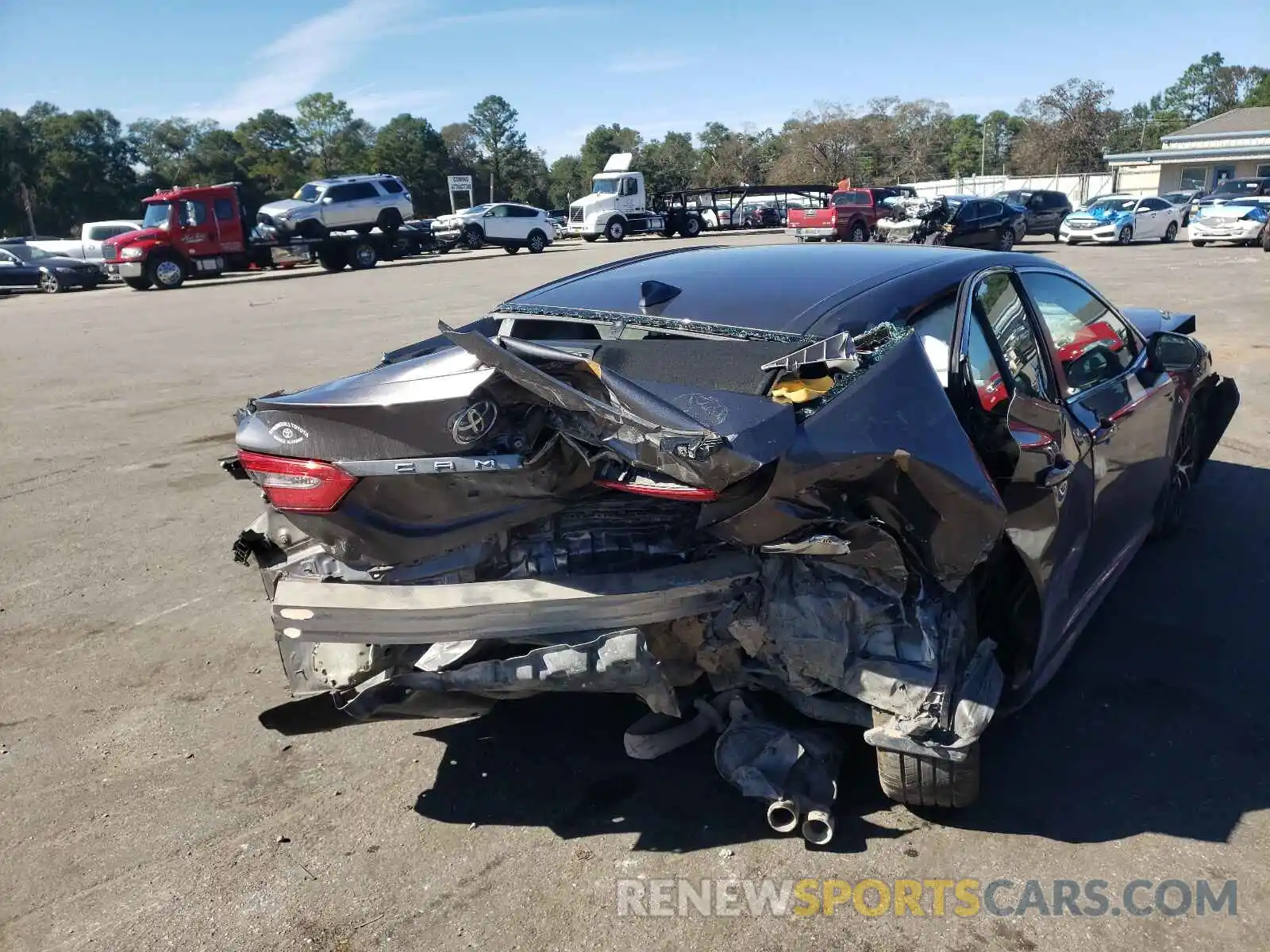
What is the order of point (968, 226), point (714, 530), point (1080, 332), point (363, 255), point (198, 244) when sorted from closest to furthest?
point (714, 530), point (1080, 332), point (968, 226), point (198, 244), point (363, 255)

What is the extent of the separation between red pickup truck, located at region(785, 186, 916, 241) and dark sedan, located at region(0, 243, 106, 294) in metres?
22.2

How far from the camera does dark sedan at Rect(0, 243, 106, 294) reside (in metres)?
27.9

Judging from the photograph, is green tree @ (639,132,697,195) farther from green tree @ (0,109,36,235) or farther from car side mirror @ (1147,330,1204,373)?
car side mirror @ (1147,330,1204,373)

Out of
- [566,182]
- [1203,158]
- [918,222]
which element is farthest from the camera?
[566,182]

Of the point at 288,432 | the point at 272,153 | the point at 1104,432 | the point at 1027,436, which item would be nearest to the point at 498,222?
the point at 1104,432

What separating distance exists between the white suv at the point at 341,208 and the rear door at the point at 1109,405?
28.1 m

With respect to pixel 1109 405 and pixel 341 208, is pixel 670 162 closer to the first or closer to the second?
pixel 341 208

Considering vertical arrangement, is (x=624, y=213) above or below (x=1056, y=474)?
above

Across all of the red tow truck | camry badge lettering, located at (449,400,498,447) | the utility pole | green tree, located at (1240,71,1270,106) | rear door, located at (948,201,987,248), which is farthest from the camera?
green tree, located at (1240,71,1270,106)

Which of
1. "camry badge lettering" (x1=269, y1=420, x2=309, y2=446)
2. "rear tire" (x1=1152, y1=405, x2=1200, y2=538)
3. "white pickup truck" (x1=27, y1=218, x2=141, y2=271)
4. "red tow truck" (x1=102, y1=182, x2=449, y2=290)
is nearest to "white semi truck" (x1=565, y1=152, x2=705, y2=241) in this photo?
"red tow truck" (x1=102, y1=182, x2=449, y2=290)

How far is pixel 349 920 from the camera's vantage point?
258 centimetres

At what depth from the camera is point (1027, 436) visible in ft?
9.78

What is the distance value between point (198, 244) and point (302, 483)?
27.5 meters

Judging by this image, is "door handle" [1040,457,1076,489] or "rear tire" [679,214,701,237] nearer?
"door handle" [1040,457,1076,489]
